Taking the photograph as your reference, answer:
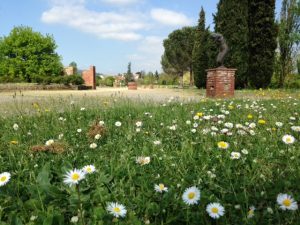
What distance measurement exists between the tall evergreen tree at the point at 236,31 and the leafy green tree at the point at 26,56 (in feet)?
86.6

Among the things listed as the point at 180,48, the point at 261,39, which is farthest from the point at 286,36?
the point at 180,48

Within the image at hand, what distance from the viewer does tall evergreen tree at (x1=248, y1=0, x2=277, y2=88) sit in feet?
63.7

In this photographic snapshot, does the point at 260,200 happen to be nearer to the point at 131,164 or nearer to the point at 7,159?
the point at 131,164

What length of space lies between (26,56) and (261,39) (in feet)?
102

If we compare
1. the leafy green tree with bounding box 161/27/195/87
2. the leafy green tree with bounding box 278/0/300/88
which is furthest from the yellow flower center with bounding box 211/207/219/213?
the leafy green tree with bounding box 161/27/195/87

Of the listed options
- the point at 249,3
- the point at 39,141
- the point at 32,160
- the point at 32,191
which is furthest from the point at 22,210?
the point at 249,3

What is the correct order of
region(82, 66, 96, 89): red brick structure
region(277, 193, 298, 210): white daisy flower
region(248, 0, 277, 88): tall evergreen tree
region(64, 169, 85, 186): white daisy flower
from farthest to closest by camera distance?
region(82, 66, 96, 89): red brick structure → region(248, 0, 277, 88): tall evergreen tree → region(277, 193, 298, 210): white daisy flower → region(64, 169, 85, 186): white daisy flower

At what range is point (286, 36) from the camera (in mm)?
23453

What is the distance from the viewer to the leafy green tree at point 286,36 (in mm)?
23594

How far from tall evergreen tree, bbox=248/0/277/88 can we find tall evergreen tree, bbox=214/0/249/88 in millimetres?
948

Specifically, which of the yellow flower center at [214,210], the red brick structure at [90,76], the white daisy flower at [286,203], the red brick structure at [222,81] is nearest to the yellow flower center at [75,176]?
the yellow flower center at [214,210]

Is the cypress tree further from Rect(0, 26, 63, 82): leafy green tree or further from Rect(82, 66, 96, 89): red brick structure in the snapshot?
Rect(0, 26, 63, 82): leafy green tree

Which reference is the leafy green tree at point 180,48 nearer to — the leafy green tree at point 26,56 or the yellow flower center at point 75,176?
the leafy green tree at point 26,56

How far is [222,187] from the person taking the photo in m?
1.91
